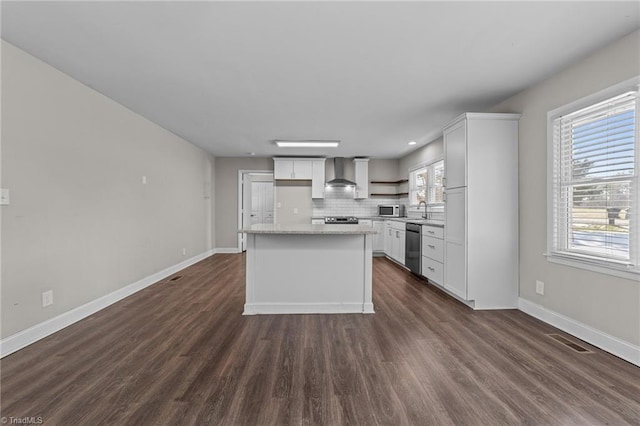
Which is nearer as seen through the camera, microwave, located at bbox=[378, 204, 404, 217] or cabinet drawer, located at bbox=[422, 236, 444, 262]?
cabinet drawer, located at bbox=[422, 236, 444, 262]

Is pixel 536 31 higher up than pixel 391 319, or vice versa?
pixel 536 31

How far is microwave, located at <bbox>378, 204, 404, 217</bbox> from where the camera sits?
277 inches

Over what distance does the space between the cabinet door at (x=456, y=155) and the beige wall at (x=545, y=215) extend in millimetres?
602

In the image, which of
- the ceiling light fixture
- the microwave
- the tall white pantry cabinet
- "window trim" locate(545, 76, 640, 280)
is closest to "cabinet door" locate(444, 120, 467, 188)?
the tall white pantry cabinet

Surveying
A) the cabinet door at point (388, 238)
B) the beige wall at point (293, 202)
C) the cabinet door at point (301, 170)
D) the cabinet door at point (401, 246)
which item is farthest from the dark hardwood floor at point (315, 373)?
the cabinet door at point (301, 170)

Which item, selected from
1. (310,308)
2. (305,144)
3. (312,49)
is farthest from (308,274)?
(305,144)

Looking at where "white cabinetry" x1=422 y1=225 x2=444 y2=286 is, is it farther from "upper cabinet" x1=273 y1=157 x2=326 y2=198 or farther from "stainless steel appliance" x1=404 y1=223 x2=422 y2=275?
"upper cabinet" x1=273 y1=157 x2=326 y2=198

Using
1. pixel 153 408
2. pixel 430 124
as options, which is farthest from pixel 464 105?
pixel 153 408

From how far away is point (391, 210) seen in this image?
277 inches

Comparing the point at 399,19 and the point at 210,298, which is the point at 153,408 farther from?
the point at 399,19

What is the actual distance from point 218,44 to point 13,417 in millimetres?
2662

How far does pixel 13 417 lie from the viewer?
1.56 meters

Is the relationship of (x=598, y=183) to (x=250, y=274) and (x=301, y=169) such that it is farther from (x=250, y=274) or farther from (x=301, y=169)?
(x=301, y=169)
